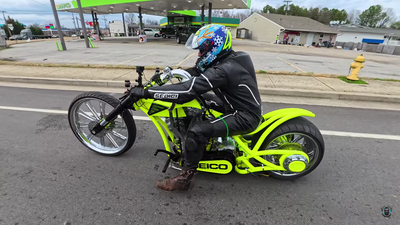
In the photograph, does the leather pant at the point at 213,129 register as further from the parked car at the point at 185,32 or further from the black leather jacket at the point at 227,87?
the parked car at the point at 185,32

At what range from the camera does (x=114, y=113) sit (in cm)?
235

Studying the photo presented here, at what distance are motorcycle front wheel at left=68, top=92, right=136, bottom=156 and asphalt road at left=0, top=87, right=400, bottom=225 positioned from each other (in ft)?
0.50

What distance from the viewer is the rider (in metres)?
1.84

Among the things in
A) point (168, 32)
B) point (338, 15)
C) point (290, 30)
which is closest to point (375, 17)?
point (338, 15)

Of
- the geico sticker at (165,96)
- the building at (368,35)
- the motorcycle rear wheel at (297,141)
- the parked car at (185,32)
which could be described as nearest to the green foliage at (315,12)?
the building at (368,35)

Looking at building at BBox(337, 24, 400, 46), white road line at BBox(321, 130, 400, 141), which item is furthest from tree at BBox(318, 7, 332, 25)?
white road line at BBox(321, 130, 400, 141)

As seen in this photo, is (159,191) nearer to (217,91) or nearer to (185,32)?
(217,91)

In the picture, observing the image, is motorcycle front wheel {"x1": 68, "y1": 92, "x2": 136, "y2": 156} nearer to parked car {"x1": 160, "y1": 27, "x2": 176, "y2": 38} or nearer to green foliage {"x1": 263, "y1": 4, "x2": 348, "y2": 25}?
parked car {"x1": 160, "y1": 27, "x2": 176, "y2": 38}

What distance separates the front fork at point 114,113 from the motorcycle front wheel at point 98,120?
0.37 ft

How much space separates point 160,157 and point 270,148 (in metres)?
1.43

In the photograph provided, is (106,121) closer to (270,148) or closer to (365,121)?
(270,148)

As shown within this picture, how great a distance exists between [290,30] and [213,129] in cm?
4606

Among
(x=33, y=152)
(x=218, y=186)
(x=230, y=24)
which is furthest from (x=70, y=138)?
(x=230, y=24)

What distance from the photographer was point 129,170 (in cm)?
257
